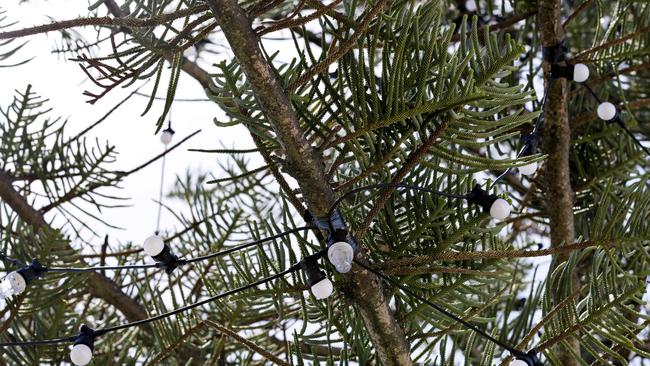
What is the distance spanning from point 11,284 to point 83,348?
2.5 inches

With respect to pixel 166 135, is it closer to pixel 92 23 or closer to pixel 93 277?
pixel 93 277

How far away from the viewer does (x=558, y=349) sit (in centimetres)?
72

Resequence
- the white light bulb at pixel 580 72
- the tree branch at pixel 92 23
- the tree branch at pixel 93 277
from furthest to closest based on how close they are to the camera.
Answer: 1. the tree branch at pixel 93 277
2. the white light bulb at pixel 580 72
3. the tree branch at pixel 92 23

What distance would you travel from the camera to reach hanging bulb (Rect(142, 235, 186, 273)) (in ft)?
1.56

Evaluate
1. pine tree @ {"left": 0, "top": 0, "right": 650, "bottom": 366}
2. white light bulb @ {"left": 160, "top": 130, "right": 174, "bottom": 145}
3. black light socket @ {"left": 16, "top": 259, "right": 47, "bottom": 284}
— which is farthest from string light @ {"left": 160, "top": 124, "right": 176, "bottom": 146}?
black light socket @ {"left": 16, "top": 259, "right": 47, "bottom": 284}

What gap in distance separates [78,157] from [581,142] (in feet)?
1.80

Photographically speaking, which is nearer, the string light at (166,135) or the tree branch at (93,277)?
the string light at (166,135)

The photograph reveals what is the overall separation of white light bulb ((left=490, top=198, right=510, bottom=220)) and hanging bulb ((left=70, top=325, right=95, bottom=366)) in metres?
0.26

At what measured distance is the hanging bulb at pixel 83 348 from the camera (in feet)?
1.59

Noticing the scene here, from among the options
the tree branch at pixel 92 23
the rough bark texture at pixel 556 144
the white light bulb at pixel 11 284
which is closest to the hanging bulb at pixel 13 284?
the white light bulb at pixel 11 284

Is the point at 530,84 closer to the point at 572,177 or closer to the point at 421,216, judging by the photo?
the point at 572,177

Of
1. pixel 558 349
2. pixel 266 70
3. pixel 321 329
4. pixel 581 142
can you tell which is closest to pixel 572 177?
pixel 581 142

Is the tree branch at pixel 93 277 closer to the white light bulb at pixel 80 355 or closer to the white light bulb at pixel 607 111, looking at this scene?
the white light bulb at pixel 80 355

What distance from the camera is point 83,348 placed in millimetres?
489
